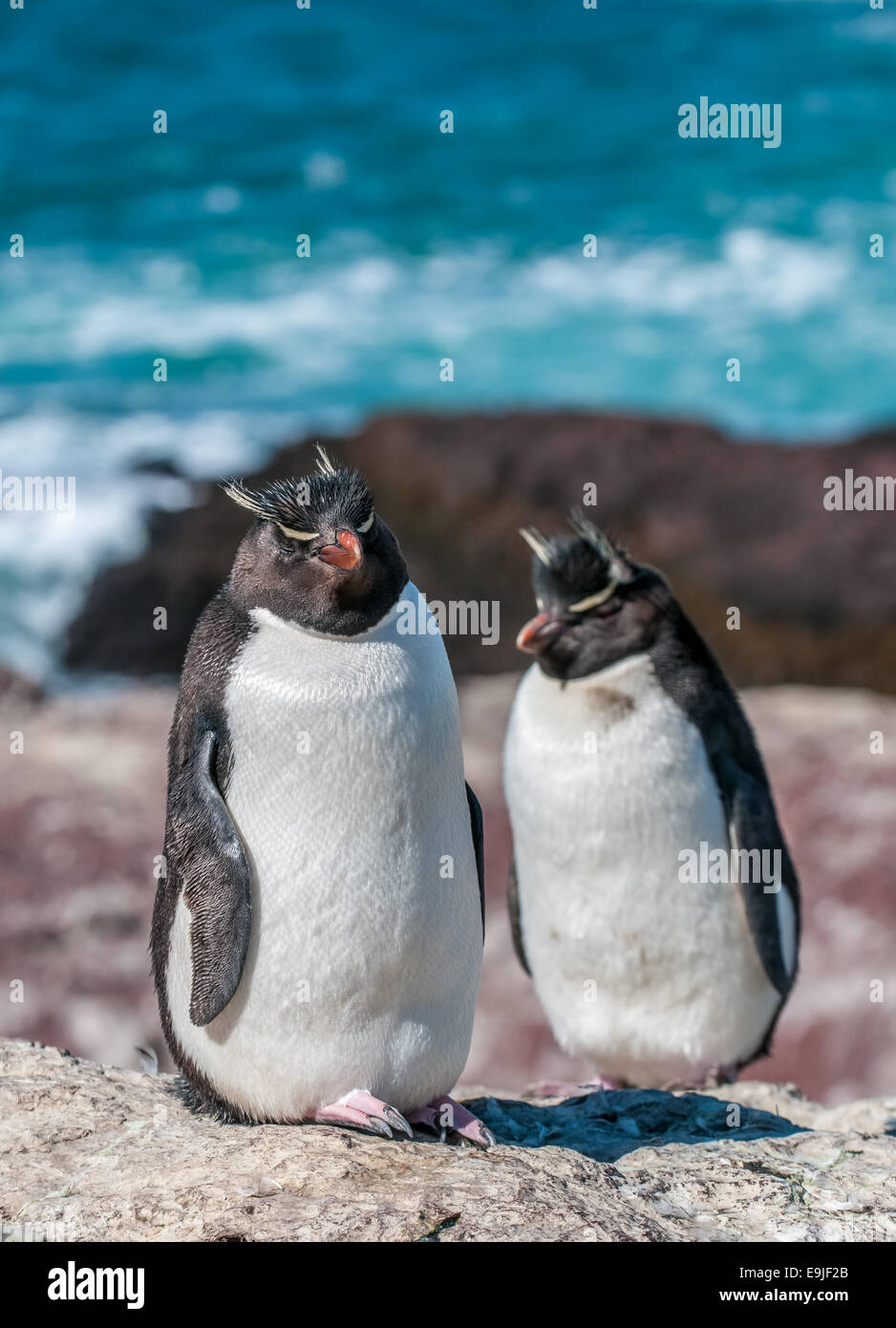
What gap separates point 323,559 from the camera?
8.96ft

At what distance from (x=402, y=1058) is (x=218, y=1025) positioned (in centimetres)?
37

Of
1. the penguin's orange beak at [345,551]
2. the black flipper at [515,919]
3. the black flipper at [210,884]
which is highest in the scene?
the penguin's orange beak at [345,551]

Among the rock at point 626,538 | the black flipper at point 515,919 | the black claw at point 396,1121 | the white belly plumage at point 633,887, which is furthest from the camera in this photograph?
the rock at point 626,538

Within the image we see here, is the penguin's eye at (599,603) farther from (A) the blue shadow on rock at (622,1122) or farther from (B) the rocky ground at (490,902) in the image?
(B) the rocky ground at (490,902)

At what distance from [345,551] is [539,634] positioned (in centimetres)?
188

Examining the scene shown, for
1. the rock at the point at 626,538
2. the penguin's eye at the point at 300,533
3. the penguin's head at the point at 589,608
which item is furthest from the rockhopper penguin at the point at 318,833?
the rock at the point at 626,538

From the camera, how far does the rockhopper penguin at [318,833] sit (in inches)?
108

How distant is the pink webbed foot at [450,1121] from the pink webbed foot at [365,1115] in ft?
0.36

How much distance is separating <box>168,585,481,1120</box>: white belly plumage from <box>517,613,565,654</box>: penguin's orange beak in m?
1.63

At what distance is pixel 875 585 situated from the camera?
11.0 m

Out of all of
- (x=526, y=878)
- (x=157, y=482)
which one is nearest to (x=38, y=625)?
(x=157, y=482)

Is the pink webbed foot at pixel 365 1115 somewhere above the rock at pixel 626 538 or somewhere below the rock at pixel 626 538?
below

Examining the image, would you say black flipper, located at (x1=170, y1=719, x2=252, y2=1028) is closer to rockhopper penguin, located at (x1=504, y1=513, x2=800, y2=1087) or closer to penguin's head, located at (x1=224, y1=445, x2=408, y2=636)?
penguin's head, located at (x1=224, y1=445, x2=408, y2=636)

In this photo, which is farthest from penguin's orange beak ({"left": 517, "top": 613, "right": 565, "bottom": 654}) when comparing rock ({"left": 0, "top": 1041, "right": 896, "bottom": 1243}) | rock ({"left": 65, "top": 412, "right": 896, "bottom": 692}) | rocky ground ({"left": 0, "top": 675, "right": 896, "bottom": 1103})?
rock ({"left": 65, "top": 412, "right": 896, "bottom": 692})
